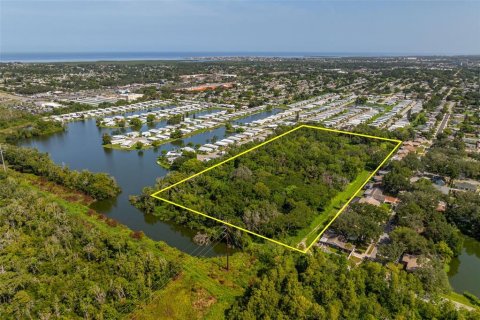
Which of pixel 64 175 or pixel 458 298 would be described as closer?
pixel 458 298

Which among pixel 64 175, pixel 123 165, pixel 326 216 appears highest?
pixel 64 175

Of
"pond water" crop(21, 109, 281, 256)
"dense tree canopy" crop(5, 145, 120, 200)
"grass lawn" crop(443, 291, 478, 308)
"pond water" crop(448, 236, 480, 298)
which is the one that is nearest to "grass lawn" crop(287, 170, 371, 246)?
"pond water" crop(21, 109, 281, 256)

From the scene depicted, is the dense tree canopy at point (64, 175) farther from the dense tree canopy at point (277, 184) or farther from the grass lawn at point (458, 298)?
the grass lawn at point (458, 298)

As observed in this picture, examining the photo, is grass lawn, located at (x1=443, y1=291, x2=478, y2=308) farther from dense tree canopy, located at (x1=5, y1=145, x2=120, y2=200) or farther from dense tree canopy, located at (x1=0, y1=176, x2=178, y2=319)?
dense tree canopy, located at (x1=5, y1=145, x2=120, y2=200)

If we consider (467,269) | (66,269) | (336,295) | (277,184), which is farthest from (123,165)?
(467,269)

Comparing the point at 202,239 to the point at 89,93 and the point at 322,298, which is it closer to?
the point at 322,298

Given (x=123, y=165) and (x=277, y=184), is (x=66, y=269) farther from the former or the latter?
(x=123, y=165)

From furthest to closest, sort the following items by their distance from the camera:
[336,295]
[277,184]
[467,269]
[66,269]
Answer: [277,184] < [467,269] < [66,269] < [336,295]
